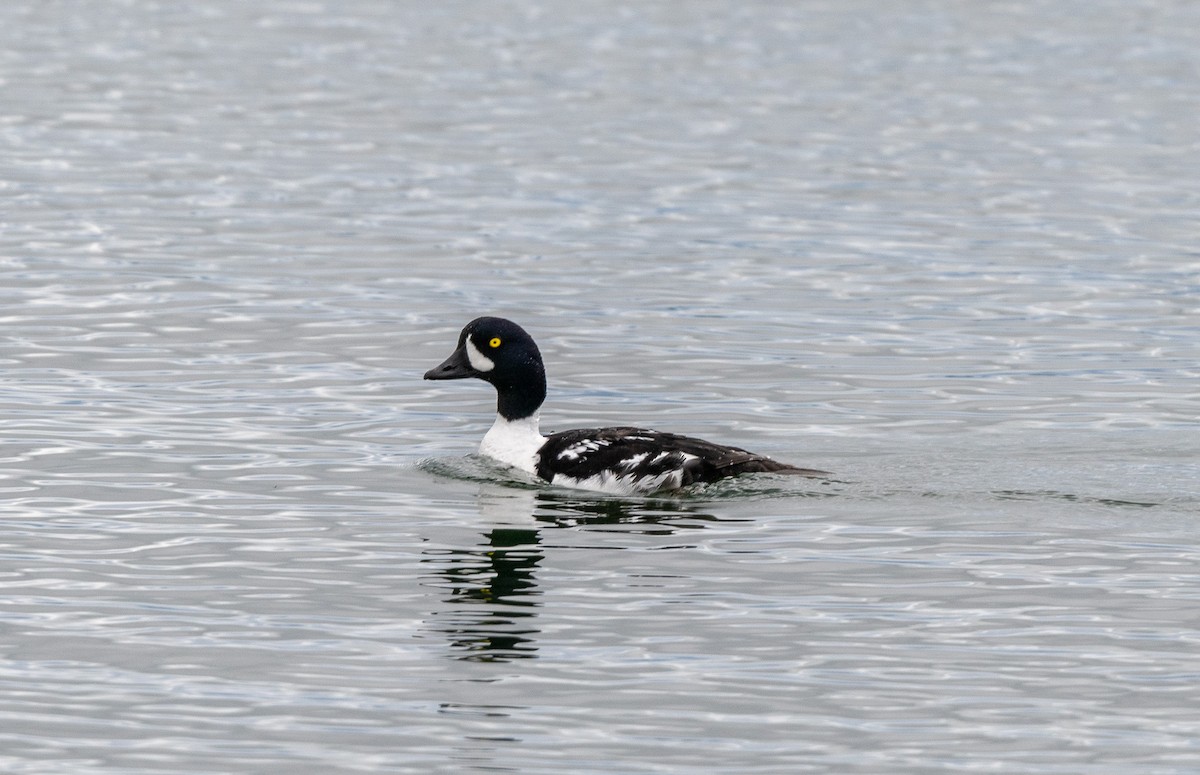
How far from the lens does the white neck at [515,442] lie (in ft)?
55.4

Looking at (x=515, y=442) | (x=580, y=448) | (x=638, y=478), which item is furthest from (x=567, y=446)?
(x=638, y=478)

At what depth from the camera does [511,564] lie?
1391 cm

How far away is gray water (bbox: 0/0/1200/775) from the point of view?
11188 mm

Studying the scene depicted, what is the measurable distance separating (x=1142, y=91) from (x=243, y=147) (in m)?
18.6

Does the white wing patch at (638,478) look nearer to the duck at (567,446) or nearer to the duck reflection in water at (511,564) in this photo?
the duck at (567,446)

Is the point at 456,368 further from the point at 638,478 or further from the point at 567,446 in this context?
the point at 638,478

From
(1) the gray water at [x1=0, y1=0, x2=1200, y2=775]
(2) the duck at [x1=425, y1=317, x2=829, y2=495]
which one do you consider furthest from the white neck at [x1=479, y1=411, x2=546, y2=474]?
(1) the gray water at [x1=0, y1=0, x2=1200, y2=775]

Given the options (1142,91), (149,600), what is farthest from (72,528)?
(1142,91)

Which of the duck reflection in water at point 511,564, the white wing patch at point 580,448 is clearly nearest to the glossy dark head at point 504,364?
the white wing patch at point 580,448

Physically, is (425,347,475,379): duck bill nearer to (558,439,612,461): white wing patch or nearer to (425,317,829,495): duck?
(425,317,829,495): duck

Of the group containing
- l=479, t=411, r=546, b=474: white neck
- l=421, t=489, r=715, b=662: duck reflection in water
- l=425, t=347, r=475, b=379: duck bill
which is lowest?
l=421, t=489, r=715, b=662: duck reflection in water

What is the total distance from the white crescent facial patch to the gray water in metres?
0.87

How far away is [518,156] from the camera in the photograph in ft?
115

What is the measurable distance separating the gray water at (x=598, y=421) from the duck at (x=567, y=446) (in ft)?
0.79
